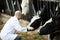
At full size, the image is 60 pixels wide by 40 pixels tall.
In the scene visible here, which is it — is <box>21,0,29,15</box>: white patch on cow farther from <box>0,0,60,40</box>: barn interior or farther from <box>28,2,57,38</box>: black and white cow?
<box>28,2,57,38</box>: black and white cow

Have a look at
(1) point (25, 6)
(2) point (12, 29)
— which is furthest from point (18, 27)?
(1) point (25, 6)

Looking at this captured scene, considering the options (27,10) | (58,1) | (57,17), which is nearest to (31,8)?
(27,10)

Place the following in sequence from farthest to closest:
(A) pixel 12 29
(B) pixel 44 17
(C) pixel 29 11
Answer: (C) pixel 29 11 → (A) pixel 12 29 → (B) pixel 44 17

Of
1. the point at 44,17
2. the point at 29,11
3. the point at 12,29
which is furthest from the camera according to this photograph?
the point at 29,11

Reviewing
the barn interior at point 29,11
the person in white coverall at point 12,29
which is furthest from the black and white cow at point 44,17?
the person in white coverall at point 12,29

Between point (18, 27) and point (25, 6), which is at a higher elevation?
point (25, 6)

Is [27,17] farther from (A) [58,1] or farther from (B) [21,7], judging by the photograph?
(A) [58,1]

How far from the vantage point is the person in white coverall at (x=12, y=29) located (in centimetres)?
434

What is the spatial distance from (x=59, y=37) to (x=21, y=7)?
4.56 ft

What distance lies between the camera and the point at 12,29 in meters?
4.48

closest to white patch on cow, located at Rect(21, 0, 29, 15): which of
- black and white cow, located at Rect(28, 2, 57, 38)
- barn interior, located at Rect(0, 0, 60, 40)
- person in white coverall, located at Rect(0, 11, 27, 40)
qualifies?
barn interior, located at Rect(0, 0, 60, 40)

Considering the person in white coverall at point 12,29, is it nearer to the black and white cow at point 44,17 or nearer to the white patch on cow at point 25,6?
the black and white cow at point 44,17

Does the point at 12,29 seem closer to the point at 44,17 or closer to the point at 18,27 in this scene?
the point at 18,27

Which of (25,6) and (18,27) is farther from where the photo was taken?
(25,6)
